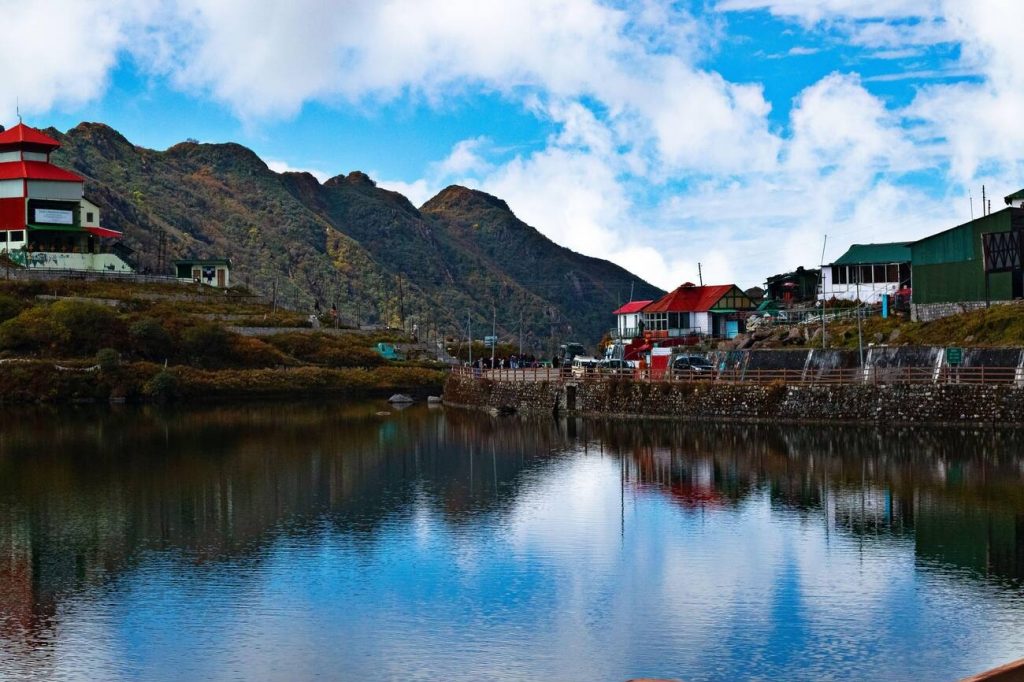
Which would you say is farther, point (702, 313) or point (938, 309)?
point (702, 313)

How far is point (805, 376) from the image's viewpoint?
74.4m

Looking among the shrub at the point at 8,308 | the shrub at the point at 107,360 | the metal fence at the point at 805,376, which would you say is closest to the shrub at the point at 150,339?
the shrub at the point at 107,360

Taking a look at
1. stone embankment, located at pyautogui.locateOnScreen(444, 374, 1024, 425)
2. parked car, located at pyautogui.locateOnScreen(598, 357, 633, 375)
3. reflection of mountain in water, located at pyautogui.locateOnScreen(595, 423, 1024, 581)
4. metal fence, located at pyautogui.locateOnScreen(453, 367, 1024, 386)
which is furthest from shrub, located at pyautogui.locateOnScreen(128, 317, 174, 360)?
reflection of mountain in water, located at pyautogui.locateOnScreen(595, 423, 1024, 581)

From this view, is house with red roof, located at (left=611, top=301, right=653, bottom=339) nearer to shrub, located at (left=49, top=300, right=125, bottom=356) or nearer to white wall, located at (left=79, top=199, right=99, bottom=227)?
shrub, located at (left=49, top=300, right=125, bottom=356)

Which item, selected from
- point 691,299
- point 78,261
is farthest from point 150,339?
point 691,299

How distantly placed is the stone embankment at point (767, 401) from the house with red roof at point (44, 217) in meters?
63.6

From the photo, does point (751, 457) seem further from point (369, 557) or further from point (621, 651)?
point (621, 651)

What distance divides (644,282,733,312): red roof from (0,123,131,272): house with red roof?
64784 mm

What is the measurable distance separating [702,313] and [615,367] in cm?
1945

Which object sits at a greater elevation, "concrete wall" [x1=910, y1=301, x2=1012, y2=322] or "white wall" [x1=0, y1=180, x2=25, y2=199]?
"white wall" [x1=0, y1=180, x2=25, y2=199]

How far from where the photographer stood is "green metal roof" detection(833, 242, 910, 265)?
103 meters

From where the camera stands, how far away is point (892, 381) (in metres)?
68.5

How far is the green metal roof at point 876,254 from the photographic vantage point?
103m

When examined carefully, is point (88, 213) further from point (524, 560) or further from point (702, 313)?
point (524, 560)
